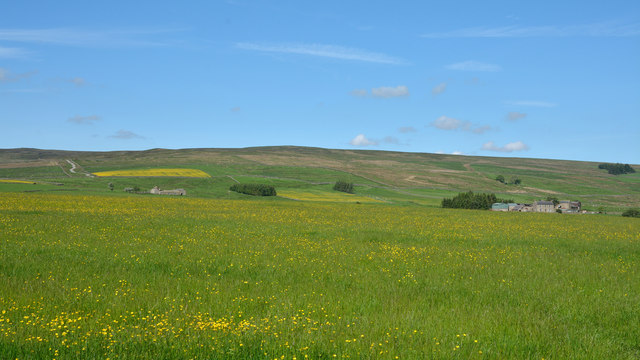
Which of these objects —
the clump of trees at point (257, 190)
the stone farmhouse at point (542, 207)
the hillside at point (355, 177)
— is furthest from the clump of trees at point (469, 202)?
the clump of trees at point (257, 190)

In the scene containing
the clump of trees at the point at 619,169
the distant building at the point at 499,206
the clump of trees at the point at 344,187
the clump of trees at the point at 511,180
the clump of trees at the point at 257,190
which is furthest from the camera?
the clump of trees at the point at 619,169

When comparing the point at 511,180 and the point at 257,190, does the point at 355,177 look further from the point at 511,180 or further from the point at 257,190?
the point at 511,180

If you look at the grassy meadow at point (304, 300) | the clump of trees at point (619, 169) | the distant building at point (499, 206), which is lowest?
the distant building at point (499, 206)

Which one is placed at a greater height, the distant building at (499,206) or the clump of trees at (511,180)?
the clump of trees at (511,180)

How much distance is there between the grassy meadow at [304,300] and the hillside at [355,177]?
71069mm

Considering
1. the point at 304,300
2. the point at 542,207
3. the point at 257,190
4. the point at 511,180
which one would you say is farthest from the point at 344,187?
the point at 304,300

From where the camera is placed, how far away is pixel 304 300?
33.9ft

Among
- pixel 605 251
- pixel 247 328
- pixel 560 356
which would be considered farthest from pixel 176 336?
pixel 605 251

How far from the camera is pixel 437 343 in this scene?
757 centimetres

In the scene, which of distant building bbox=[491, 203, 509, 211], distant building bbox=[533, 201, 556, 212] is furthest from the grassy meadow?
distant building bbox=[533, 201, 556, 212]

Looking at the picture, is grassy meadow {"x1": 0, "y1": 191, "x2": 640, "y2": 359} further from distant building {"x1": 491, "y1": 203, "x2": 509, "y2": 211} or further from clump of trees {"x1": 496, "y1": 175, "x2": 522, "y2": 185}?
clump of trees {"x1": 496, "y1": 175, "x2": 522, "y2": 185}

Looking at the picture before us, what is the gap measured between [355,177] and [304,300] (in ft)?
428

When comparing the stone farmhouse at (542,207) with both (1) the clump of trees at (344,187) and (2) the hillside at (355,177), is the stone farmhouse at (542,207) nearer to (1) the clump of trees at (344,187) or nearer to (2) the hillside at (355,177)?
(2) the hillside at (355,177)

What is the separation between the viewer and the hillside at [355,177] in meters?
105
